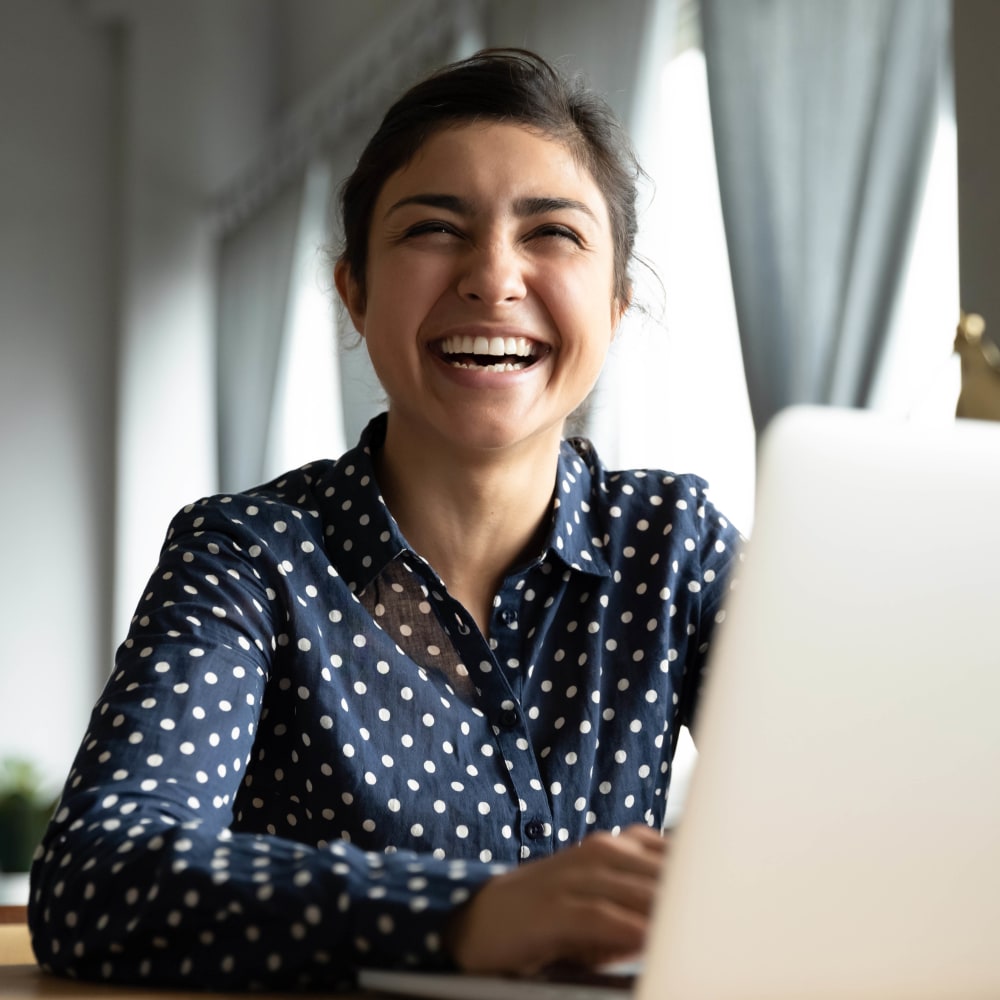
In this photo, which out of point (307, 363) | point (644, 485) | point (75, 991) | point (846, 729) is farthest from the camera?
point (307, 363)

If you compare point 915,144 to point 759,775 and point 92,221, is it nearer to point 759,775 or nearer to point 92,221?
point 759,775

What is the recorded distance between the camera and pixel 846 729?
51 cm

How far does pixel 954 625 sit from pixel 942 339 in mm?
2153

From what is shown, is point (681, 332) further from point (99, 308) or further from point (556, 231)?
point (99, 308)

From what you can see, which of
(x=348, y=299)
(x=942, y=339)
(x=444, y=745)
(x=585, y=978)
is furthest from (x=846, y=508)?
(x=942, y=339)

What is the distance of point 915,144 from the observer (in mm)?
2521

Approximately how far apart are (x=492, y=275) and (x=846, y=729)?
2.95 ft

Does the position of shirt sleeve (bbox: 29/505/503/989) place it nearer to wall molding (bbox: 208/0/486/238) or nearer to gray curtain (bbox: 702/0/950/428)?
gray curtain (bbox: 702/0/950/428)

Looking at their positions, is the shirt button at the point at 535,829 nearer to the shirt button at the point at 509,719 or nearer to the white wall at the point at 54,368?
the shirt button at the point at 509,719

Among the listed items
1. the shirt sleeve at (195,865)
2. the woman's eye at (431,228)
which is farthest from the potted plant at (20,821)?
the shirt sleeve at (195,865)

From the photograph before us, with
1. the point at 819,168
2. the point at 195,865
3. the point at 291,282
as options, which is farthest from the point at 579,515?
the point at 291,282

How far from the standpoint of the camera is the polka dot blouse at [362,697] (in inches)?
33.8

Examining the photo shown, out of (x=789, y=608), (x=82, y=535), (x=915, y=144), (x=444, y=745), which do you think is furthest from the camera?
(x=82, y=535)

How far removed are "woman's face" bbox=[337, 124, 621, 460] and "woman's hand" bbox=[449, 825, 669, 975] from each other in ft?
2.39
